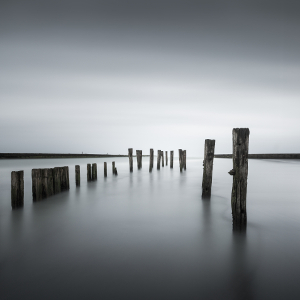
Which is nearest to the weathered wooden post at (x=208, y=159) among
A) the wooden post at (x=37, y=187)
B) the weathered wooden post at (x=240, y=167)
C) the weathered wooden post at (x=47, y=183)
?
the weathered wooden post at (x=240, y=167)

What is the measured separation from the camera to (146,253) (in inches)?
133

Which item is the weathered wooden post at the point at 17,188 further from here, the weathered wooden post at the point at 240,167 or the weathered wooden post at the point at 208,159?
the weathered wooden post at the point at 208,159

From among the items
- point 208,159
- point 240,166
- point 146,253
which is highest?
point 240,166

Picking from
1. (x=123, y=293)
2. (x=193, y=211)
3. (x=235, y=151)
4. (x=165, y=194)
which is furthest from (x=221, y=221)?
(x=165, y=194)

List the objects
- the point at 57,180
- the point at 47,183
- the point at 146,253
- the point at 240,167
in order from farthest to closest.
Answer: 1. the point at 57,180
2. the point at 47,183
3. the point at 240,167
4. the point at 146,253

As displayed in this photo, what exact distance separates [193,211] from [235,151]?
2.76 m

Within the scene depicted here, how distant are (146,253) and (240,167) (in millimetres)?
2226

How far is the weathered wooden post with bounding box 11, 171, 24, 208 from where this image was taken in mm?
5297

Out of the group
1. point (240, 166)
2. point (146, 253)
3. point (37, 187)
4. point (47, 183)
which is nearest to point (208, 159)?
point (240, 166)

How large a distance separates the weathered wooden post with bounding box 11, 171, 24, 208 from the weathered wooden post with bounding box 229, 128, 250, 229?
4981mm

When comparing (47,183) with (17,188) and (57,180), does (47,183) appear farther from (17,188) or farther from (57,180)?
(17,188)

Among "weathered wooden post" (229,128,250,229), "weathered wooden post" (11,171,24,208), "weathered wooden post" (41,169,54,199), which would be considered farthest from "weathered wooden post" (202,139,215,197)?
"weathered wooden post" (11,171,24,208)

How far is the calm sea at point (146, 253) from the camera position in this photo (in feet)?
8.22

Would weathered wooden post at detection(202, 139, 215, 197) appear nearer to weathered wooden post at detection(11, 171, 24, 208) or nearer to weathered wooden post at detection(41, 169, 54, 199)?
weathered wooden post at detection(41, 169, 54, 199)
